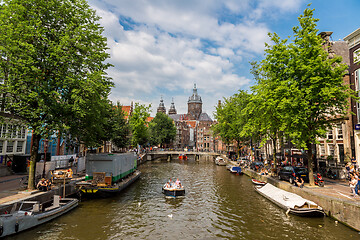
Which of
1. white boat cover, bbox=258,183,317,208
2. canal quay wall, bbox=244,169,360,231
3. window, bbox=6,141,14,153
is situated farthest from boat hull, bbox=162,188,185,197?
window, bbox=6,141,14,153

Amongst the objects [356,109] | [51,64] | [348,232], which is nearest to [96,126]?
[51,64]

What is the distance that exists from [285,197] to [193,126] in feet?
455

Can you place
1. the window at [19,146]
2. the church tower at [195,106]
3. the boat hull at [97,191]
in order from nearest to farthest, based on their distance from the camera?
the boat hull at [97,191] → the window at [19,146] → the church tower at [195,106]

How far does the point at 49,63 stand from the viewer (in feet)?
60.4

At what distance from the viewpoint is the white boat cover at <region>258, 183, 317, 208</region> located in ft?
58.5

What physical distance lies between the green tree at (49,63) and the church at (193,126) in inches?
3500

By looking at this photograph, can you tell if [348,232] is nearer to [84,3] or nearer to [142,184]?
[142,184]

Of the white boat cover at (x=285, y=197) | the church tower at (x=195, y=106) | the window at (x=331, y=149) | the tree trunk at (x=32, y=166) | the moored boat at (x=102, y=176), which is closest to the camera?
the white boat cover at (x=285, y=197)

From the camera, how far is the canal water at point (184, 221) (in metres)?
14.3

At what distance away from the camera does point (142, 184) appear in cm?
3209

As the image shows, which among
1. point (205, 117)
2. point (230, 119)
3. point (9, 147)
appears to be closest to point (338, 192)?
point (230, 119)

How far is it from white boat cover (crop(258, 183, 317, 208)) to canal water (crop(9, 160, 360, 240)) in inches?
32.4

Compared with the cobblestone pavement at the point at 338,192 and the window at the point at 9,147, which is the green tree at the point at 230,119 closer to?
the cobblestone pavement at the point at 338,192

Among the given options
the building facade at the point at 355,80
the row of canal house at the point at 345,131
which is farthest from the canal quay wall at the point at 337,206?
the building facade at the point at 355,80
